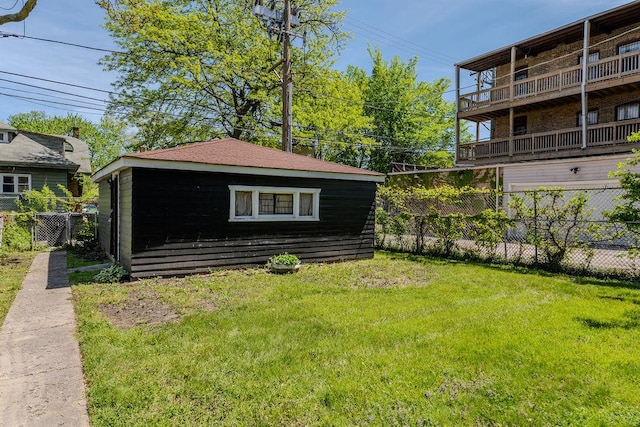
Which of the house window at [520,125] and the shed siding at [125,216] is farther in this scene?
the house window at [520,125]

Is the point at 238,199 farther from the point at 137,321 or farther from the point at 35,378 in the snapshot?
the point at 35,378

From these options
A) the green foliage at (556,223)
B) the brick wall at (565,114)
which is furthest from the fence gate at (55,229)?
the brick wall at (565,114)

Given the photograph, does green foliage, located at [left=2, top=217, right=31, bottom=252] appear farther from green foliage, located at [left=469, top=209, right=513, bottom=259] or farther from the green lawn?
green foliage, located at [left=469, top=209, right=513, bottom=259]

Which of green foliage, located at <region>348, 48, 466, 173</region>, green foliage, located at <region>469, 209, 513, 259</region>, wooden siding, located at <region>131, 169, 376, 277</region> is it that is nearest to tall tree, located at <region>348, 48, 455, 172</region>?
green foliage, located at <region>348, 48, 466, 173</region>

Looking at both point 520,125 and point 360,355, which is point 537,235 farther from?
point 520,125

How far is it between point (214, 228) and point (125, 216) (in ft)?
6.25

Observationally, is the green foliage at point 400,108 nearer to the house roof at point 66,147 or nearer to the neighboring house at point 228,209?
the neighboring house at point 228,209

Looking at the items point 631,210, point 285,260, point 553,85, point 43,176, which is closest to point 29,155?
point 43,176

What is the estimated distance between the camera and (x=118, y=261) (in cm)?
850

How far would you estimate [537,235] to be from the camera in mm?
8516

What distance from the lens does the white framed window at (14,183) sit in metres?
17.8

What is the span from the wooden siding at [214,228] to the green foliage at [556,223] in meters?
4.28

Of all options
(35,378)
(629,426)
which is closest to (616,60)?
(629,426)

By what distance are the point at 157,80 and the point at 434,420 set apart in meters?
20.7
